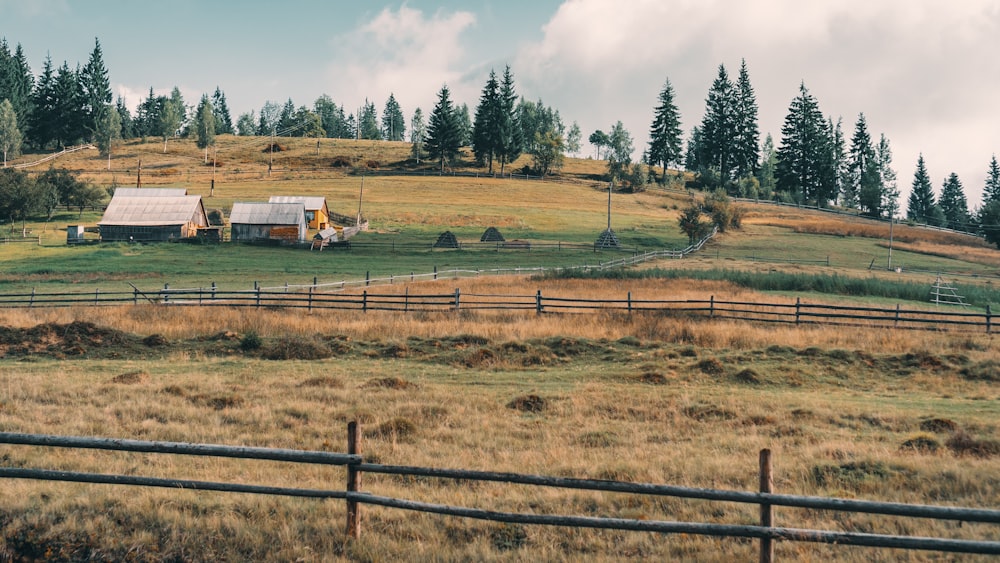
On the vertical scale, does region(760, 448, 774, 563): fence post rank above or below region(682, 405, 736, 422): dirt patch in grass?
above

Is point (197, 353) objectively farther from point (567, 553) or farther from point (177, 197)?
point (177, 197)

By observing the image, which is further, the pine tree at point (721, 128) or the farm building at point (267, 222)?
the pine tree at point (721, 128)

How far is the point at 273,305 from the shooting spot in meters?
34.3

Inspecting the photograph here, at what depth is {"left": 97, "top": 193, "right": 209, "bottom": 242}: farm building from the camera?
243 feet

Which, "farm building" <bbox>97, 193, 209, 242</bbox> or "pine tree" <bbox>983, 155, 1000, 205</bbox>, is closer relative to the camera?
"farm building" <bbox>97, 193, 209, 242</bbox>

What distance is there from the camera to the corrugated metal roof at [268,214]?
252ft

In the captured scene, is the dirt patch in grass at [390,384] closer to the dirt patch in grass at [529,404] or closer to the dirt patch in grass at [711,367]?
the dirt patch in grass at [529,404]

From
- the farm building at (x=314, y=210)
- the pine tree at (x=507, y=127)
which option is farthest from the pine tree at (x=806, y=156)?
the farm building at (x=314, y=210)

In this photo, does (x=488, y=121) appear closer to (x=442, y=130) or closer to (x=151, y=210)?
(x=442, y=130)

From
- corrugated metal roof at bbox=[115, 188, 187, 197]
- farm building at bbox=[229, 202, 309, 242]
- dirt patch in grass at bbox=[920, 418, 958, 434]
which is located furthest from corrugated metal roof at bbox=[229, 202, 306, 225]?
dirt patch in grass at bbox=[920, 418, 958, 434]

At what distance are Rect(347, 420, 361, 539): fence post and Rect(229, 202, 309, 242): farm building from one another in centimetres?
7155

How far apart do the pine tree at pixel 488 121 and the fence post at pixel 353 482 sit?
12523 centimetres

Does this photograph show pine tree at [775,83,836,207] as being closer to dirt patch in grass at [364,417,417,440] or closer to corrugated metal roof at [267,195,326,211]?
corrugated metal roof at [267,195,326,211]

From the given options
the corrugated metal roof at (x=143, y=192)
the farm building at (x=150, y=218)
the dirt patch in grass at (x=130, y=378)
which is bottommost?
the dirt patch in grass at (x=130, y=378)
